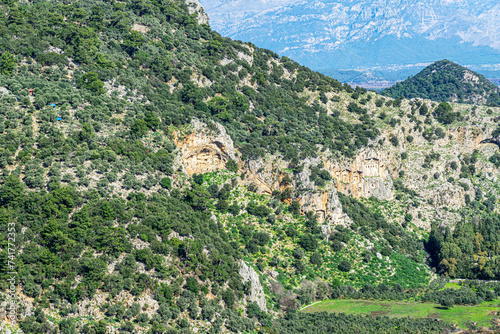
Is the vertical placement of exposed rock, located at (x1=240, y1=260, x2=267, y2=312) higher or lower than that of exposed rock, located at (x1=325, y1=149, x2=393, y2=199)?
lower

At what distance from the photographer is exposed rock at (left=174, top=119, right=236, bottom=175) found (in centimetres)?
10462

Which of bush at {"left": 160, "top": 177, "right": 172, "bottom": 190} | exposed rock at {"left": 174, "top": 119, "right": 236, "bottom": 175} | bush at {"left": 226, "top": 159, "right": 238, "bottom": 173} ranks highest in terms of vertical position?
exposed rock at {"left": 174, "top": 119, "right": 236, "bottom": 175}

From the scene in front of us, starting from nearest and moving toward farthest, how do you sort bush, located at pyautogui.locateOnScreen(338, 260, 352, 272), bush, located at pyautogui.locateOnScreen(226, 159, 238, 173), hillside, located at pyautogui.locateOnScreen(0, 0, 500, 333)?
1. hillside, located at pyautogui.locateOnScreen(0, 0, 500, 333)
2. bush, located at pyautogui.locateOnScreen(338, 260, 352, 272)
3. bush, located at pyautogui.locateOnScreen(226, 159, 238, 173)

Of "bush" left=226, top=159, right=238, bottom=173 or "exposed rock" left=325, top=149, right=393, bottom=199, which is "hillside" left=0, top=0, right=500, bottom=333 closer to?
"exposed rock" left=325, top=149, right=393, bottom=199

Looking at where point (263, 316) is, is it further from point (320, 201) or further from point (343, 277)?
point (320, 201)

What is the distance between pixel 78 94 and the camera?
311 ft

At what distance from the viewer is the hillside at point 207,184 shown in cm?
6438

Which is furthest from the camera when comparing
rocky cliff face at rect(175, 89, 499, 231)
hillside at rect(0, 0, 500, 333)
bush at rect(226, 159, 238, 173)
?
bush at rect(226, 159, 238, 173)

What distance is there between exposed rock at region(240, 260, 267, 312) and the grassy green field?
9.66 metres

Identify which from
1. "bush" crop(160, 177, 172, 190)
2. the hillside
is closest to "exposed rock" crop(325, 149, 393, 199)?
the hillside

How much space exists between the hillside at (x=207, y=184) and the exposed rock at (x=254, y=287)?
0.34 m

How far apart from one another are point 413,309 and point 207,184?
47023 mm

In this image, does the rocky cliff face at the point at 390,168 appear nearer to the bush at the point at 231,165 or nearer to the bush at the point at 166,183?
the bush at the point at 231,165

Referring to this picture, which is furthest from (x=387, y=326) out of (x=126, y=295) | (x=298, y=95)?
(x=298, y=95)
